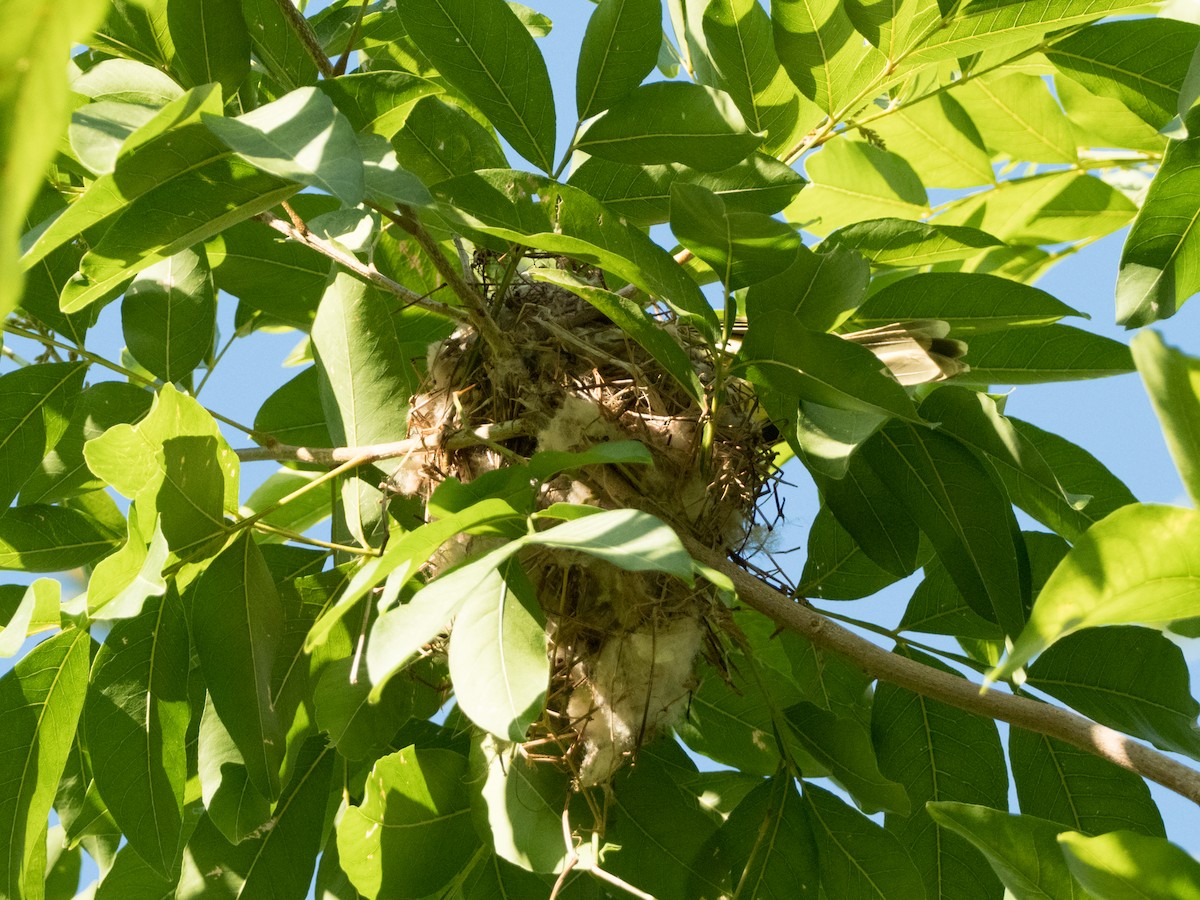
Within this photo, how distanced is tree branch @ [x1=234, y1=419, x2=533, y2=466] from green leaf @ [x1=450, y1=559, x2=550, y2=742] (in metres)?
0.33

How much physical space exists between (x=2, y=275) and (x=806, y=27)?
1.20 metres

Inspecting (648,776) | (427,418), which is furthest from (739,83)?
(648,776)

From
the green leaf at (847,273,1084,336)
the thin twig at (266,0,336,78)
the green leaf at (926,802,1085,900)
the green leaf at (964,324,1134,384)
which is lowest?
the green leaf at (926,802,1085,900)

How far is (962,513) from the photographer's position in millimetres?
1270

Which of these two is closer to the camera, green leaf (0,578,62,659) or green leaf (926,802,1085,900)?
green leaf (926,802,1085,900)

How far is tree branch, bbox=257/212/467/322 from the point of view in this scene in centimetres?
136

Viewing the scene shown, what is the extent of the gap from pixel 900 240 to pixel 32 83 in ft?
3.57

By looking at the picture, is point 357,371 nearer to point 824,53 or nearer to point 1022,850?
point 824,53

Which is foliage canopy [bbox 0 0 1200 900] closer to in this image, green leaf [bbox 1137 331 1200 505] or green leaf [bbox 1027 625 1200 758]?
green leaf [bbox 1027 625 1200 758]

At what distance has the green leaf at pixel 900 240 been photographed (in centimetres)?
128

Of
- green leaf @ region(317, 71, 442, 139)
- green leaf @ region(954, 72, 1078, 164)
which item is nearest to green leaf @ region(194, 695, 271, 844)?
green leaf @ region(317, 71, 442, 139)

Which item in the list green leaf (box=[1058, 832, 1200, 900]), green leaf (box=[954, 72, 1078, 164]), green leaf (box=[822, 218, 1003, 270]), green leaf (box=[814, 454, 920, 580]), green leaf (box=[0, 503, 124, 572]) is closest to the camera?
green leaf (box=[1058, 832, 1200, 900])

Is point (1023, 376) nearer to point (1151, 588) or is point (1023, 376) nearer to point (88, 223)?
point (1151, 588)

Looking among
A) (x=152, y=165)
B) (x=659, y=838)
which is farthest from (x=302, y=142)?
(x=659, y=838)
